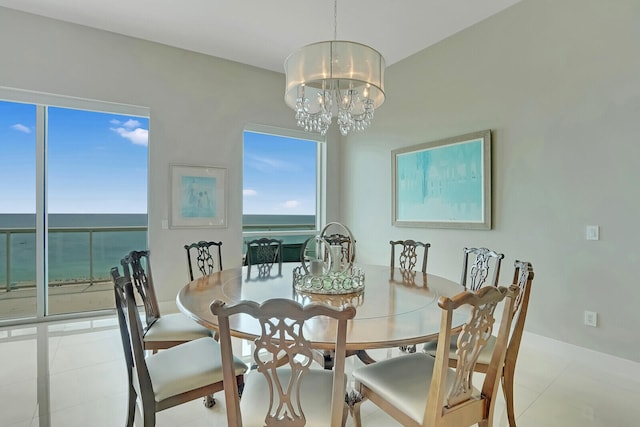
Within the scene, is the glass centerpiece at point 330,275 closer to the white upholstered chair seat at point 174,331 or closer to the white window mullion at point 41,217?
the white upholstered chair seat at point 174,331

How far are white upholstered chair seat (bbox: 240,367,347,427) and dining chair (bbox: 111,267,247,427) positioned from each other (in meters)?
0.10

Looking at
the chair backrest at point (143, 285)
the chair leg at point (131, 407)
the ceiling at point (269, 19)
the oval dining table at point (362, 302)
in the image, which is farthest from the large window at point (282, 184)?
the chair leg at point (131, 407)

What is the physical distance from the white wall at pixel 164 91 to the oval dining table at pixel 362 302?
1812mm

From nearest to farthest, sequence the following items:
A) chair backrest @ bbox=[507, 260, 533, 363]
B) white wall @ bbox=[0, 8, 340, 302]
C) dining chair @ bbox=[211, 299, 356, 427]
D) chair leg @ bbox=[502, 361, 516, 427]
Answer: dining chair @ bbox=[211, 299, 356, 427] < chair backrest @ bbox=[507, 260, 533, 363] < chair leg @ bbox=[502, 361, 516, 427] < white wall @ bbox=[0, 8, 340, 302]

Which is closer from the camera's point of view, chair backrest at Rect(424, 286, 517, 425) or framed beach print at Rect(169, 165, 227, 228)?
chair backrest at Rect(424, 286, 517, 425)

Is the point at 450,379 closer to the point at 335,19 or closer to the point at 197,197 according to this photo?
the point at 335,19

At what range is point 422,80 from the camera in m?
4.18

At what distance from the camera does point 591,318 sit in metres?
2.73

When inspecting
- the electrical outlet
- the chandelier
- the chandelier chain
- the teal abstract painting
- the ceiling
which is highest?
the ceiling

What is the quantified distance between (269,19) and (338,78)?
1.87m

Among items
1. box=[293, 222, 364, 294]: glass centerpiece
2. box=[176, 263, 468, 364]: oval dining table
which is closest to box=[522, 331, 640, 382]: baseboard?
box=[176, 263, 468, 364]: oval dining table

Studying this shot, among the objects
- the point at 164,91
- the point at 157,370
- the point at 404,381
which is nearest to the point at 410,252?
the point at 404,381

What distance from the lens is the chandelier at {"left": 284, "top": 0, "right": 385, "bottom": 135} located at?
2.17 meters

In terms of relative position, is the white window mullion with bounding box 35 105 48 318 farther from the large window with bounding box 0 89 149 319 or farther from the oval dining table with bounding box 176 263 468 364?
the oval dining table with bounding box 176 263 468 364
